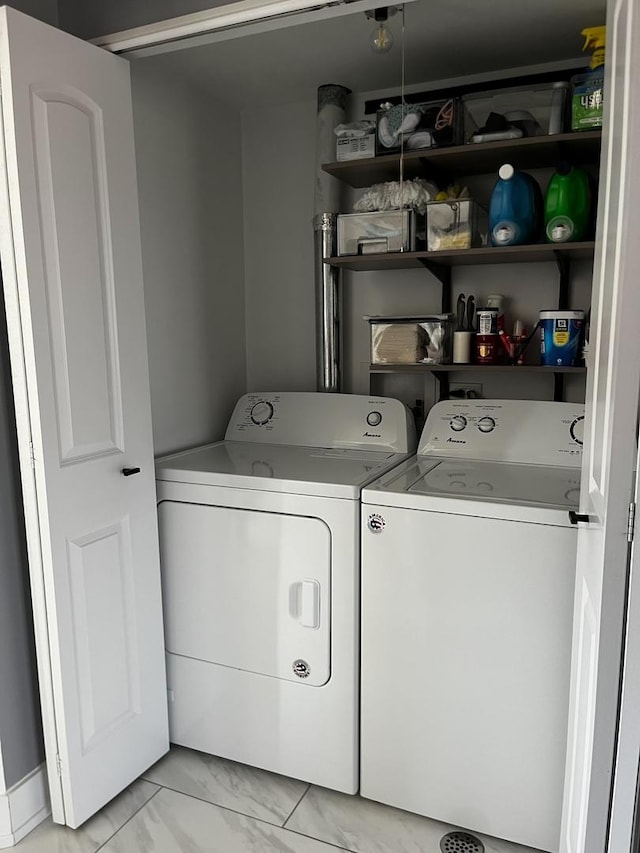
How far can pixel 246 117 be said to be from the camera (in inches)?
109

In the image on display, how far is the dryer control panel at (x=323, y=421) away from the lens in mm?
2359

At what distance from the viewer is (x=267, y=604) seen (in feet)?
6.44

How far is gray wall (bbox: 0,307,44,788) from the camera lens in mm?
1729

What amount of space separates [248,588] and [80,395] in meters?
0.77

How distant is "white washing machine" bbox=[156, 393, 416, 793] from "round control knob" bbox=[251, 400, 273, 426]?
1.07 ft

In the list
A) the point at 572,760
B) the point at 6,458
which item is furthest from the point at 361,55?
the point at 572,760

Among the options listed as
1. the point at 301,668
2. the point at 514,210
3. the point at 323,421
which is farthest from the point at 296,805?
the point at 514,210

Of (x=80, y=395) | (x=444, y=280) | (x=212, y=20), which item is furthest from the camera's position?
(x=444, y=280)

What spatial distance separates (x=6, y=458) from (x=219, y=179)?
152cm

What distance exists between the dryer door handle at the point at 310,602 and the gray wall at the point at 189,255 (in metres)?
0.82

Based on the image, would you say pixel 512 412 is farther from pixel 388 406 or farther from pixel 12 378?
pixel 12 378

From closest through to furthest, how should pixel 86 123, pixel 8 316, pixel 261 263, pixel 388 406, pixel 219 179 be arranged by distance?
pixel 8 316, pixel 86 123, pixel 388 406, pixel 219 179, pixel 261 263

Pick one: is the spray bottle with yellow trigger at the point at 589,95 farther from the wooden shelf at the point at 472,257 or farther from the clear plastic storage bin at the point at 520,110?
the wooden shelf at the point at 472,257

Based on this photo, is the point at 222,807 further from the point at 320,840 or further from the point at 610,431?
the point at 610,431
